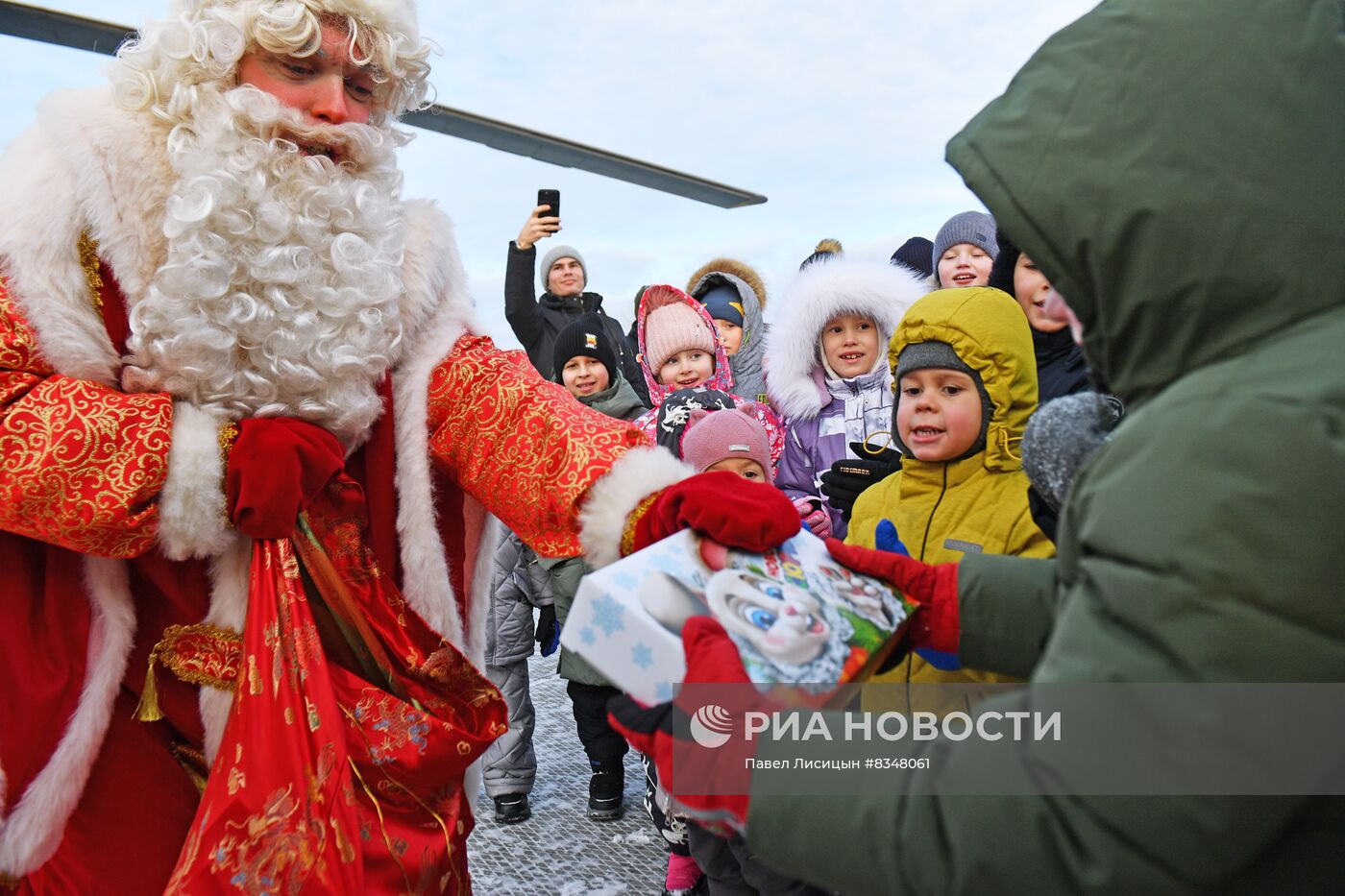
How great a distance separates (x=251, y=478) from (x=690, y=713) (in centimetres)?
105

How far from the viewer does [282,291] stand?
1.88 metres

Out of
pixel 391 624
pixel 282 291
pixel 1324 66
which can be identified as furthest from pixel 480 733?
pixel 1324 66

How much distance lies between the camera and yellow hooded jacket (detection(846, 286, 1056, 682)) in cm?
214

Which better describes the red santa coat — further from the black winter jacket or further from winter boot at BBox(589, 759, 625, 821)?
the black winter jacket

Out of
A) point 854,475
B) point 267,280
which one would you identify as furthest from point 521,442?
point 854,475

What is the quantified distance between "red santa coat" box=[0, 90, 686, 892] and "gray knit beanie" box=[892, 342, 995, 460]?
2.54ft

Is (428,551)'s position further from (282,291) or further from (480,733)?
(282,291)

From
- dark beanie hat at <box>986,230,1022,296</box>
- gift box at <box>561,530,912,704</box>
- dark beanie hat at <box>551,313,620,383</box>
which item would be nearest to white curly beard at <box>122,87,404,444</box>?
gift box at <box>561,530,912,704</box>

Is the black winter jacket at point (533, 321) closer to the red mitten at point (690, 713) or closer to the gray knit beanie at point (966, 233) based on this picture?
the gray knit beanie at point (966, 233)

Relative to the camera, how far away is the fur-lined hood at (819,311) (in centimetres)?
334

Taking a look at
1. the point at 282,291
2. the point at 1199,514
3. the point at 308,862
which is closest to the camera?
the point at 1199,514

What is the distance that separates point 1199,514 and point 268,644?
5.00 ft

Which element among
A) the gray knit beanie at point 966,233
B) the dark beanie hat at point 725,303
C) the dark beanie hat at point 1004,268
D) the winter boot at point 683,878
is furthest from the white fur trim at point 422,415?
the dark beanie hat at point 725,303

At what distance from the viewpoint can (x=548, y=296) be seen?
18.8 ft
